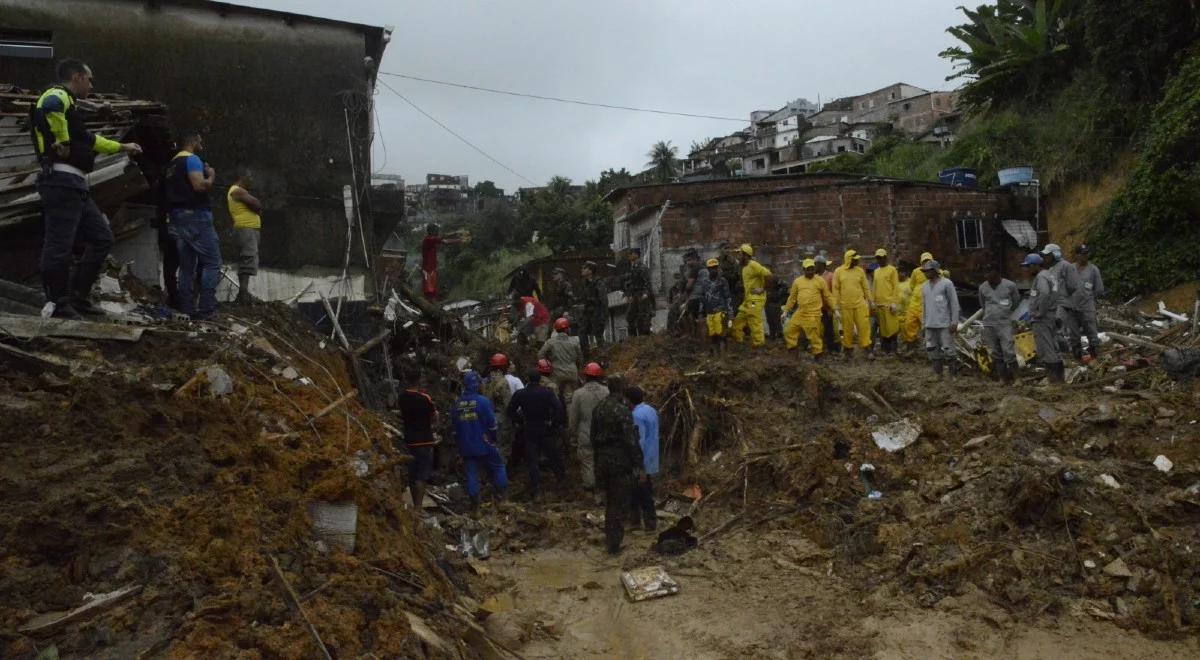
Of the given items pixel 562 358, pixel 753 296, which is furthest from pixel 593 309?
pixel 562 358

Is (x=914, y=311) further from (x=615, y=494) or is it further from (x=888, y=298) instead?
(x=615, y=494)

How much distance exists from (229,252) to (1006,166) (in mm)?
20341

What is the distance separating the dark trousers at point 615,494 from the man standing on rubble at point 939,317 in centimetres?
486

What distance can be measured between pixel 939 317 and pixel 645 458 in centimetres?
446

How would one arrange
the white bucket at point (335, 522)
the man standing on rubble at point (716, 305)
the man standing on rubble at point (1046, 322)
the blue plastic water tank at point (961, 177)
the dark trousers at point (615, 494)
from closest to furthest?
the white bucket at point (335, 522) → the dark trousers at point (615, 494) → the man standing on rubble at point (1046, 322) → the man standing on rubble at point (716, 305) → the blue plastic water tank at point (961, 177)

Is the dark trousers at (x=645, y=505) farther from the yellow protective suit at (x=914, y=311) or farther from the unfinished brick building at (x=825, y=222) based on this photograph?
the unfinished brick building at (x=825, y=222)

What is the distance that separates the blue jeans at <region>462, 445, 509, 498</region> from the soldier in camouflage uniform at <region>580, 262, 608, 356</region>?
18.9 feet

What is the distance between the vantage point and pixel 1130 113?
21250 millimetres

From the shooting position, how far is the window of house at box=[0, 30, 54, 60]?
12844mm

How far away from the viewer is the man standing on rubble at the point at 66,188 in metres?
6.39

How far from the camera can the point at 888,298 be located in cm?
1348

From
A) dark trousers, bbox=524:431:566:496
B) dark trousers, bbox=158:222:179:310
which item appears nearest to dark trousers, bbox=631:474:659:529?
dark trousers, bbox=524:431:566:496

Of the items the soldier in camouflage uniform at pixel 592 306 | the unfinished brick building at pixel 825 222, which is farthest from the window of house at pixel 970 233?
the soldier in camouflage uniform at pixel 592 306

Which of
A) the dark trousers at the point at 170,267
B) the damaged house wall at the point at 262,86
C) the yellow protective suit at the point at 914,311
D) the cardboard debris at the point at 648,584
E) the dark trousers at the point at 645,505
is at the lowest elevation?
the cardboard debris at the point at 648,584
